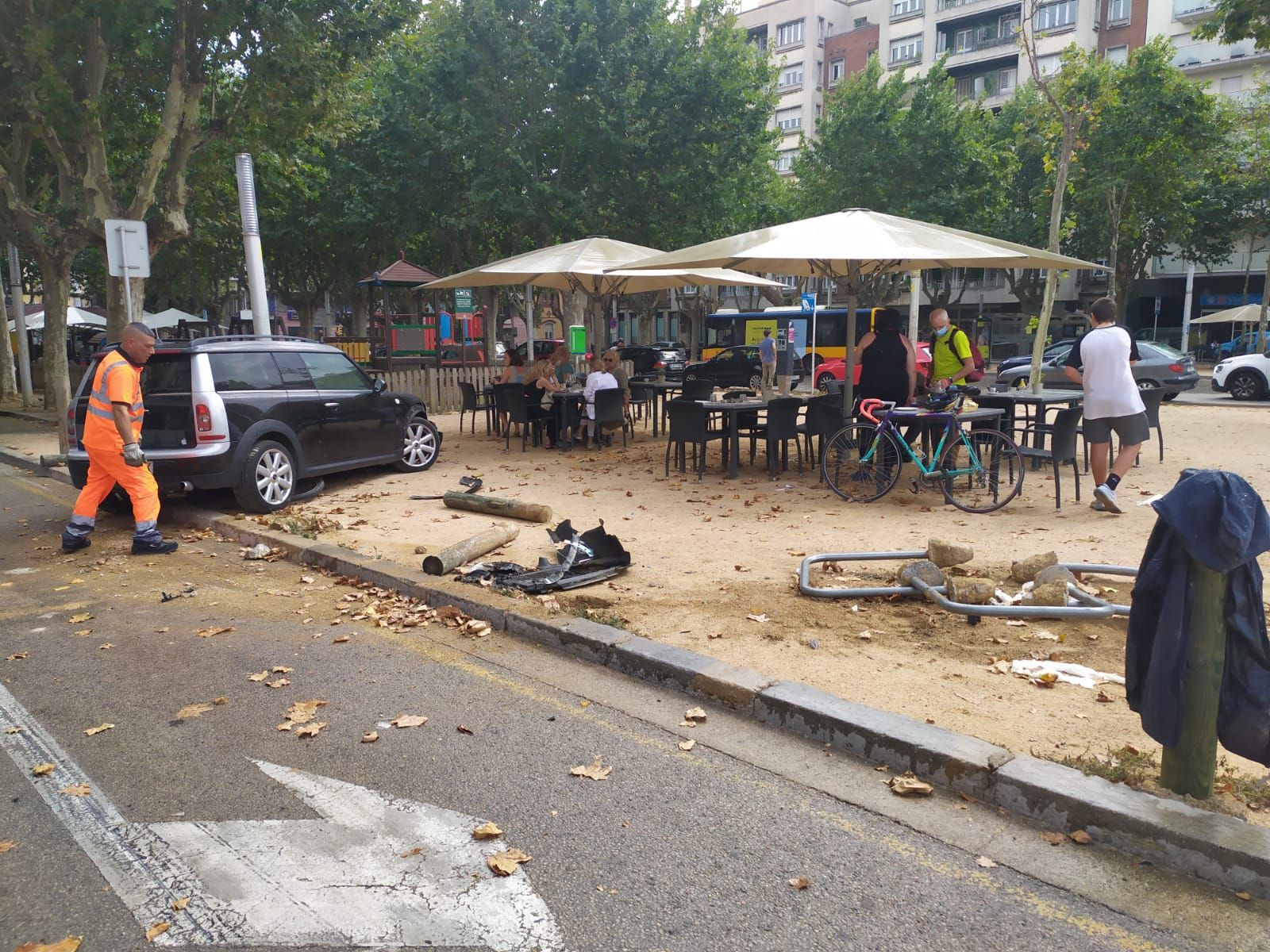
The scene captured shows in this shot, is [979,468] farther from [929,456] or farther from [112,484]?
[112,484]

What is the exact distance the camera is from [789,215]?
3697cm

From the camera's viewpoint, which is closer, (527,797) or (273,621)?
(527,797)

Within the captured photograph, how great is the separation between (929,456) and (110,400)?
7358mm

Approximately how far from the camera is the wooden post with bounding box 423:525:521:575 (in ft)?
21.3

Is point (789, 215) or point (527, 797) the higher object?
point (789, 215)

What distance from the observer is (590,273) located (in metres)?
12.7

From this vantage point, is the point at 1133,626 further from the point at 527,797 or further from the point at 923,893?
the point at 527,797

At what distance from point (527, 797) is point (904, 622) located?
8.92 feet

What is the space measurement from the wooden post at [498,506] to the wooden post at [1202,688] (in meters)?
5.81

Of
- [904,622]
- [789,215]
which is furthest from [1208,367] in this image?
[904,622]

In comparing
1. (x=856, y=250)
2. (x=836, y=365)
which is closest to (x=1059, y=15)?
(x=836, y=365)

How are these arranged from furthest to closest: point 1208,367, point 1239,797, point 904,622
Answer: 1. point 1208,367
2. point 904,622
3. point 1239,797

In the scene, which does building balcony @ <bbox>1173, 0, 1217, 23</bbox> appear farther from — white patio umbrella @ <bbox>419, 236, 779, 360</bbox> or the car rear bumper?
the car rear bumper

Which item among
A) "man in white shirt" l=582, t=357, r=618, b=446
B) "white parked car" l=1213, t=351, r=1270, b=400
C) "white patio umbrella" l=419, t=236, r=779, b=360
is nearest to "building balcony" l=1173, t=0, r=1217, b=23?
"white parked car" l=1213, t=351, r=1270, b=400
